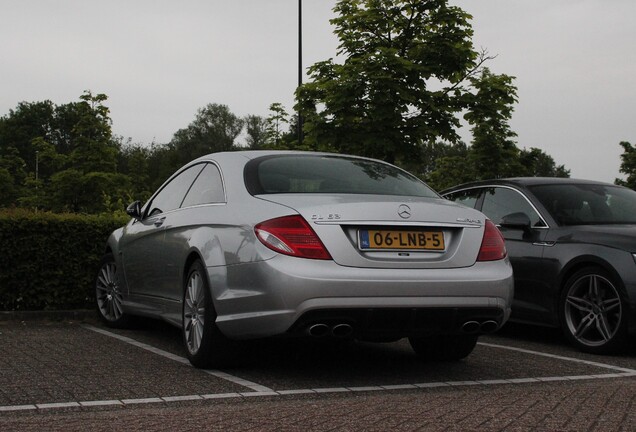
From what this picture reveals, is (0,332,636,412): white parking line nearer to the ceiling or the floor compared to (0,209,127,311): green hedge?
nearer to the floor

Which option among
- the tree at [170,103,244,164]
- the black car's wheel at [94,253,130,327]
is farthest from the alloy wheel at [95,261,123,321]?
the tree at [170,103,244,164]

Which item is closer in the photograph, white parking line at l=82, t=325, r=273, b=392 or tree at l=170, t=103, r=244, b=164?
white parking line at l=82, t=325, r=273, b=392

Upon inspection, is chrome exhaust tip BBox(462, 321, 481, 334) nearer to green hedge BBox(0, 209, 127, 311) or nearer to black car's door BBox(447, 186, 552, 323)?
black car's door BBox(447, 186, 552, 323)

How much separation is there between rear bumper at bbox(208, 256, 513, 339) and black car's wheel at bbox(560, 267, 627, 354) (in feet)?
6.35

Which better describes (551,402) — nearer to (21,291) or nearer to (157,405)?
(157,405)

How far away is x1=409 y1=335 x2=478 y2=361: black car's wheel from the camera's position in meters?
6.85

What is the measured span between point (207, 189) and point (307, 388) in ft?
6.30

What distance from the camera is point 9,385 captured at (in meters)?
5.64

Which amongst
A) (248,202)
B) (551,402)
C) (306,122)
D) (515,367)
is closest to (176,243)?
(248,202)

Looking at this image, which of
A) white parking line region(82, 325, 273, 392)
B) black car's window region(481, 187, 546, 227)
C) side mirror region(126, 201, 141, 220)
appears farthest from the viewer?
black car's window region(481, 187, 546, 227)

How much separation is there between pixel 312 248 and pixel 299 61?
23571 millimetres

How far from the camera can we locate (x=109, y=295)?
914 centimetres

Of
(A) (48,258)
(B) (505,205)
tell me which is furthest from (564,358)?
(A) (48,258)

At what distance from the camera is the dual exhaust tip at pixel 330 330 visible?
5.60 m
